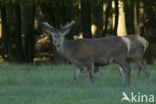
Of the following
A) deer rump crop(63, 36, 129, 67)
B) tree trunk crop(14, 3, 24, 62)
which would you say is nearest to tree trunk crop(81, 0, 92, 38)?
tree trunk crop(14, 3, 24, 62)

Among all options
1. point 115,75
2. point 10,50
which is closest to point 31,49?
point 10,50

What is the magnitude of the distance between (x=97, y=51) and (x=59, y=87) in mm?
1967

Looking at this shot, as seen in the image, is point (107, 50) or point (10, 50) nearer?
point (107, 50)

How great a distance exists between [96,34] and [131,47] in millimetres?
17517

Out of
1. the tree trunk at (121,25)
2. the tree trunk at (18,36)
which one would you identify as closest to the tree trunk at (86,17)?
the tree trunk at (121,25)

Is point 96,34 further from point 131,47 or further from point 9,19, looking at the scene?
point 131,47

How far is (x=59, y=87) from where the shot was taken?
1485 centimetres

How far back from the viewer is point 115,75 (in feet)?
62.9

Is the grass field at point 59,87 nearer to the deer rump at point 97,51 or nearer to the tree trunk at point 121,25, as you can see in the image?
the deer rump at point 97,51

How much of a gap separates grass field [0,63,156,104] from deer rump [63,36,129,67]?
68cm

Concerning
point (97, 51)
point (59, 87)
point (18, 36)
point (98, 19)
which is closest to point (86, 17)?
point (18, 36)

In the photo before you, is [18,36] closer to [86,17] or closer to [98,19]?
[86,17]

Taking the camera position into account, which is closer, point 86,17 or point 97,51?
point 97,51

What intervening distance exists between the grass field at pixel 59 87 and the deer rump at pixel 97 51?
68cm
